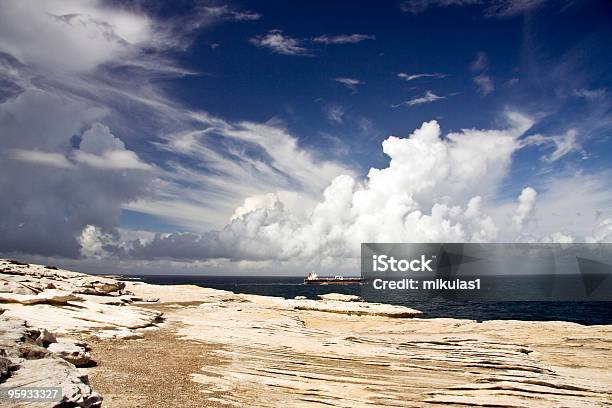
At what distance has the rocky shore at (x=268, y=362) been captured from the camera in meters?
14.4

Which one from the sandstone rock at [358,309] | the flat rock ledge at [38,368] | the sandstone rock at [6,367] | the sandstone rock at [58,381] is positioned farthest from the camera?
the sandstone rock at [358,309]

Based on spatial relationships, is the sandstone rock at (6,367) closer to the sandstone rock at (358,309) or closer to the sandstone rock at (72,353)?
the sandstone rock at (72,353)

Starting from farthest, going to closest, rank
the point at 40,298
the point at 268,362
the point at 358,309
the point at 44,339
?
the point at 358,309 < the point at 40,298 < the point at 268,362 < the point at 44,339

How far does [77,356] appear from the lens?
669 inches

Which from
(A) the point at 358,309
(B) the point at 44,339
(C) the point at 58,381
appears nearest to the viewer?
(C) the point at 58,381

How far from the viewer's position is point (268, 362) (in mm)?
20844

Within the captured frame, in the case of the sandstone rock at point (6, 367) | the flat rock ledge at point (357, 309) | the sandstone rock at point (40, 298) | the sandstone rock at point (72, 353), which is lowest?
the flat rock ledge at point (357, 309)

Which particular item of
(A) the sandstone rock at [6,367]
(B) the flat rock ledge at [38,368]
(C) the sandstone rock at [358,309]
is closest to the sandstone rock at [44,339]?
(B) the flat rock ledge at [38,368]

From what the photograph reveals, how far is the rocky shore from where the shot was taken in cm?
1445

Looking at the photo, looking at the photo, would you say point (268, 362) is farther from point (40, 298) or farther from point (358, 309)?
point (358, 309)

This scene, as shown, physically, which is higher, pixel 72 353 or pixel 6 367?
pixel 6 367

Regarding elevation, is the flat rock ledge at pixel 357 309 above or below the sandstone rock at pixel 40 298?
below

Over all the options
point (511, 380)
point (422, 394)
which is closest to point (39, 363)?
point (422, 394)

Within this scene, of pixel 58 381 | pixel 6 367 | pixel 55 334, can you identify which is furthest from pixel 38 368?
pixel 55 334
